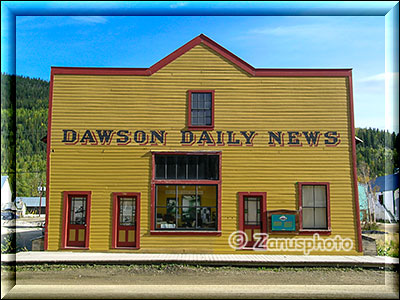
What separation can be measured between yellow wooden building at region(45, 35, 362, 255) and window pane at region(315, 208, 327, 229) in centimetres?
4

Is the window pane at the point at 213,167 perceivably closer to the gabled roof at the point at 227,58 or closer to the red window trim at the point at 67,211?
the gabled roof at the point at 227,58

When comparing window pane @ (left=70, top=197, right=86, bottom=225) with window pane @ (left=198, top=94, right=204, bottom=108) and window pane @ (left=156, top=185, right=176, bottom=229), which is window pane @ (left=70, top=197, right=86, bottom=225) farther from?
window pane @ (left=198, top=94, right=204, bottom=108)

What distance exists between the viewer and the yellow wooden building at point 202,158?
15.4m

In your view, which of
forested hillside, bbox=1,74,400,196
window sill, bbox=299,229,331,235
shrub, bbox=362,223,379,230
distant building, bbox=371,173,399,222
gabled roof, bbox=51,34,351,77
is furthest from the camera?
forested hillside, bbox=1,74,400,196

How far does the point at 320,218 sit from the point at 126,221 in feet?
25.0

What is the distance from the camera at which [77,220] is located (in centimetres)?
1556

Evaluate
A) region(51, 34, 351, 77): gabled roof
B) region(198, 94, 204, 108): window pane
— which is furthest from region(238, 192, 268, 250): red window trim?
region(51, 34, 351, 77): gabled roof

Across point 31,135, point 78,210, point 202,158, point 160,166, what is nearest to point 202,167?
point 202,158

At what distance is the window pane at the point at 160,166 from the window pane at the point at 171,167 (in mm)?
198

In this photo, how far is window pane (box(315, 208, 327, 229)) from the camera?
1558 centimetres

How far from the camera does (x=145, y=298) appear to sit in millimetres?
10047

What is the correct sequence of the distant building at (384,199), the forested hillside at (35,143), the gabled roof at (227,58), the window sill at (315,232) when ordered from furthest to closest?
1. the forested hillside at (35,143)
2. the distant building at (384,199)
3. the gabled roof at (227,58)
4. the window sill at (315,232)

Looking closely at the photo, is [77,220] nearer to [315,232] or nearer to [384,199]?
[315,232]

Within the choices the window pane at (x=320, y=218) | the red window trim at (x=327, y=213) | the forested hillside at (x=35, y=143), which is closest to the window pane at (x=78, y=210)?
the red window trim at (x=327, y=213)
